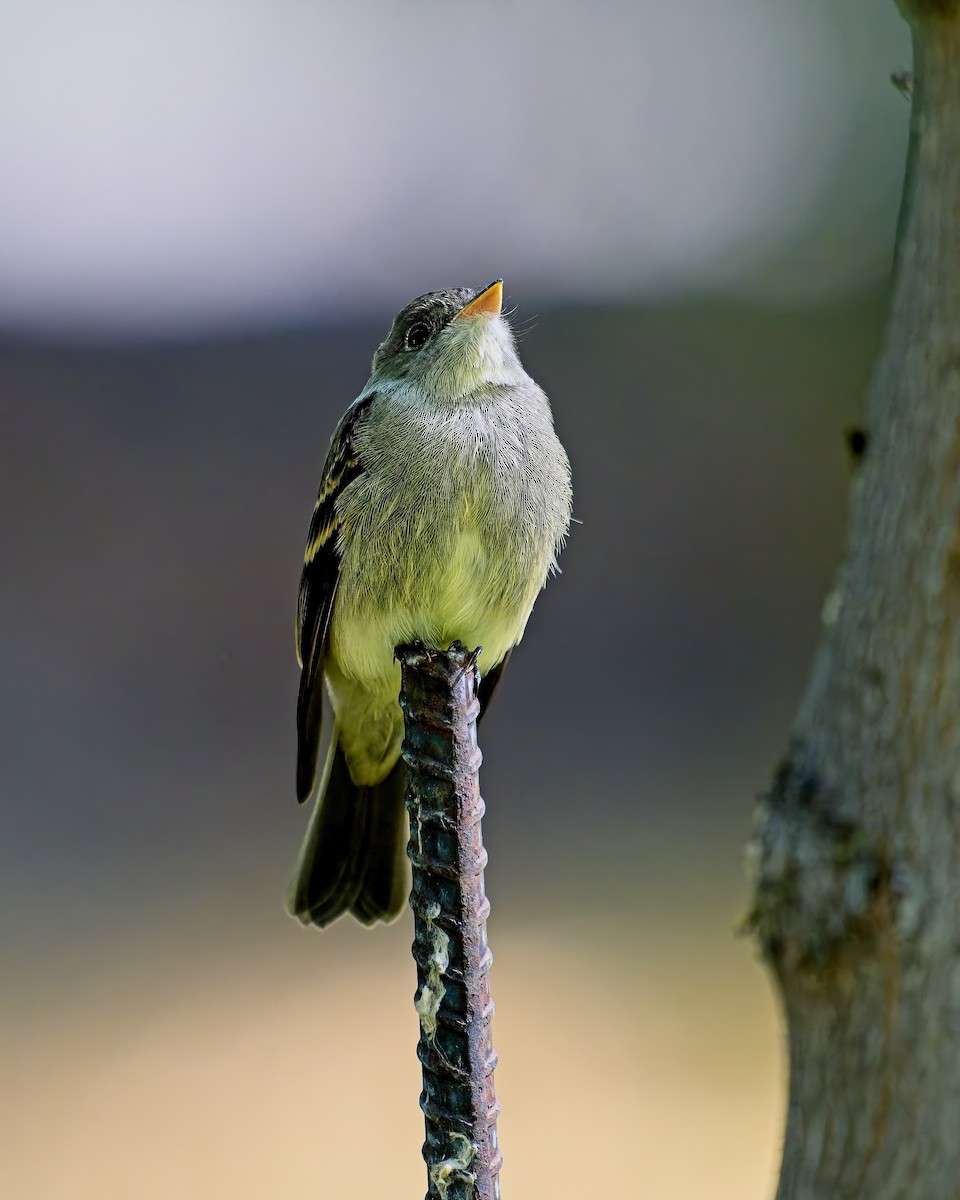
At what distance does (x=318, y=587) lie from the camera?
2709mm

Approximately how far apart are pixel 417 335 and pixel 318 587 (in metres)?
0.58

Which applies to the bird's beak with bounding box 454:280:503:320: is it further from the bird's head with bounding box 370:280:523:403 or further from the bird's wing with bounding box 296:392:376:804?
the bird's wing with bounding box 296:392:376:804

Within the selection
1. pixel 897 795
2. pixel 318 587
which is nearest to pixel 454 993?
pixel 897 795

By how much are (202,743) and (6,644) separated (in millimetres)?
886

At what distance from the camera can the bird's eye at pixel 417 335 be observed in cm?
280

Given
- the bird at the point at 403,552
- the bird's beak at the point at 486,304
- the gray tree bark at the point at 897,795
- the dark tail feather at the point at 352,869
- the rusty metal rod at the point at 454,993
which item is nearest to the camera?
the gray tree bark at the point at 897,795

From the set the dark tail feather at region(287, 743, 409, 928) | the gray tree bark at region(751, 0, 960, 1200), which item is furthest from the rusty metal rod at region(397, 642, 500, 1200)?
the dark tail feather at region(287, 743, 409, 928)

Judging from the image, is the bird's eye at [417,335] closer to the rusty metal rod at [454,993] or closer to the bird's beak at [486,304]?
the bird's beak at [486,304]

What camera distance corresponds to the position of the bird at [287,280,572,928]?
8.04 feet

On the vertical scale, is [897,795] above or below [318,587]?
below

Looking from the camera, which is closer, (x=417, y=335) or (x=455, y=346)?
(x=455, y=346)

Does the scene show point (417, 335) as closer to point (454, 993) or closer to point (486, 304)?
point (486, 304)

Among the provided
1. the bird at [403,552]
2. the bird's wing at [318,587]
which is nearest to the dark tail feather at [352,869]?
the bird at [403,552]

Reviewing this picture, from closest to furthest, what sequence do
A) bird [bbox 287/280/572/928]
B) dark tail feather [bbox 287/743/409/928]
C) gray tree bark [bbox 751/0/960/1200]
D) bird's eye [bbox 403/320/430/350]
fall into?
gray tree bark [bbox 751/0/960/1200]
bird [bbox 287/280/572/928]
dark tail feather [bbox 287/743/409/928]
bird's eye [bbox 403/320/430/350]
